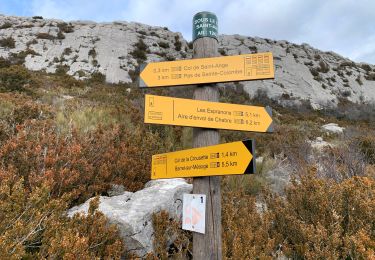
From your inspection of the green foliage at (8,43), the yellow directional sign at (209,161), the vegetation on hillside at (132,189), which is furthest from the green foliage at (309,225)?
the green foliage at (8,43)

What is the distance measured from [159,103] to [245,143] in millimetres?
763

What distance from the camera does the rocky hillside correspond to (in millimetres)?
20875

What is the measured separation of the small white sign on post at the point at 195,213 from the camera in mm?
2369

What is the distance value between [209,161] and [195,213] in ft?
1.46

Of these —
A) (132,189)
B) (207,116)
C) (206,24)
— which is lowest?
(132,189)

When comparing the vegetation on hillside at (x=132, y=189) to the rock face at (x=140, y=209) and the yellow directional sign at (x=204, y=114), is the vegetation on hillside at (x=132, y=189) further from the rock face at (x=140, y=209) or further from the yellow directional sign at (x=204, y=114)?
the yellow directional sign at (x=204, y=114)

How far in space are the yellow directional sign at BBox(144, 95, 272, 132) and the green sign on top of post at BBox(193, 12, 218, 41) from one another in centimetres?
71

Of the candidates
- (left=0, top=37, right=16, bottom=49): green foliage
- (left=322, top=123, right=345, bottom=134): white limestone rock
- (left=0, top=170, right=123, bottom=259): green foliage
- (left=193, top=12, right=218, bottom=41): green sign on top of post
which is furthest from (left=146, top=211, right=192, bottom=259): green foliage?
(left=0, top=37, right=16, bottom=49): green foliage

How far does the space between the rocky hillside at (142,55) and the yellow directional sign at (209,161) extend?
1759 centimetres

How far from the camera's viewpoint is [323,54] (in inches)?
1192

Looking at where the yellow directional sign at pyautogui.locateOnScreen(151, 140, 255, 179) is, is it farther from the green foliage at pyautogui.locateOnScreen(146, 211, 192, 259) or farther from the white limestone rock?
the white limestone rock

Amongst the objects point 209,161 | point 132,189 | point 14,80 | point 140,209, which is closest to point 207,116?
point 209,161

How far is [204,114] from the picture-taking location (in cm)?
250

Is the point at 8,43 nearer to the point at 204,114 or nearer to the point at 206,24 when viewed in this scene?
the point at 206,24
